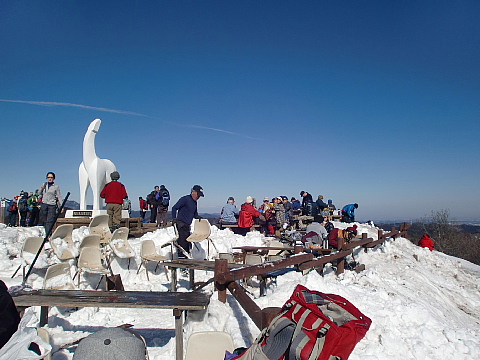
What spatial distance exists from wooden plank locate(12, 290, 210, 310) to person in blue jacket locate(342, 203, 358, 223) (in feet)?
48.4

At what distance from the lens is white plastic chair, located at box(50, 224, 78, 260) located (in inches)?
318

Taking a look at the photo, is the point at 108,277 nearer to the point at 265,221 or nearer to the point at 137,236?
the point at 137,236

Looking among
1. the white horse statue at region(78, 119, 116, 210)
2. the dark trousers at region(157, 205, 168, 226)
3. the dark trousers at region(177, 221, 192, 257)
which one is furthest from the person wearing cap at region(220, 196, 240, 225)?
the dark trousers at region(177, 221, 192, 257)

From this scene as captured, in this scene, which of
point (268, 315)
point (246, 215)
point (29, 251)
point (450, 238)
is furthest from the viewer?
point (450, 238)

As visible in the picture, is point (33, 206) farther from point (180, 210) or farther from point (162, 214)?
point (180, 210)

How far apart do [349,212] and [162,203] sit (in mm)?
9500

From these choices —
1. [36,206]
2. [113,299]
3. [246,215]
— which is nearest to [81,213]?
[36,206]

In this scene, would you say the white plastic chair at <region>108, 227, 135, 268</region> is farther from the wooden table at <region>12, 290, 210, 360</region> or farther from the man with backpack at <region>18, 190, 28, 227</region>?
the man with backpack at <region>18, 190, 28, 227</region>

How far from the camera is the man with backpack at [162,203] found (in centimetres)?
1495

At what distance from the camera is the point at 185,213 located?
9500 millimetres

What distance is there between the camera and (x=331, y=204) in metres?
20.1

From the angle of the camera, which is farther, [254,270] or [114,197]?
[114,197]

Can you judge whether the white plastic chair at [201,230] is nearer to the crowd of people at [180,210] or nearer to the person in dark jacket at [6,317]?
the crowd of people at [180,210]

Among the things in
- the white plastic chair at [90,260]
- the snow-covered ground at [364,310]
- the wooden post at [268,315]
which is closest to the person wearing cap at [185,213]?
the snow-covered ground at [364,310]
